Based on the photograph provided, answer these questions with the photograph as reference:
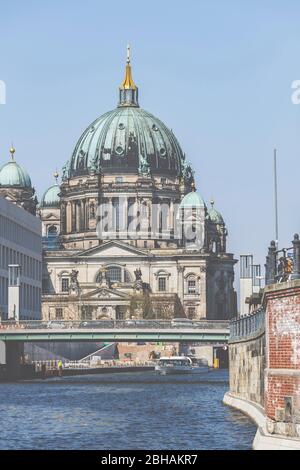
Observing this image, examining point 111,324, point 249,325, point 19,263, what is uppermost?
point 19,263

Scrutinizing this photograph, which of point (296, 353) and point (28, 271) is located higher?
point (28, 271)

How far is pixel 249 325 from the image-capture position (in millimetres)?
74375

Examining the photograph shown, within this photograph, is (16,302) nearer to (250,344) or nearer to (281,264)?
(250,344)

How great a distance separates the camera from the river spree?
2260 inches

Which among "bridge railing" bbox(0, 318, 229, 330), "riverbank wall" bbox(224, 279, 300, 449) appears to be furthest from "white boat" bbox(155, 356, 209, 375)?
"riverbank wall" bbox(224, 279, 300, 449)

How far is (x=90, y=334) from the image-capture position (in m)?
128

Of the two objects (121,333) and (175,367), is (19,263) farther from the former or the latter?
(121,333)

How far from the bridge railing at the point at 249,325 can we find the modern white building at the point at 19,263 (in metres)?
67.6

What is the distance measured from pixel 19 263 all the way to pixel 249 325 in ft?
350

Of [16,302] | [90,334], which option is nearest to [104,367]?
[16,302]

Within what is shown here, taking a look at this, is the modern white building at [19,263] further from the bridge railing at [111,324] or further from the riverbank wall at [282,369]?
the riverbank wall at [282,369]

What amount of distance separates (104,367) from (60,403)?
3669 inches

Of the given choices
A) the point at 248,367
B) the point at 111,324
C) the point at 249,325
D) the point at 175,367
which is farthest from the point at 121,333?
the point at 248,367

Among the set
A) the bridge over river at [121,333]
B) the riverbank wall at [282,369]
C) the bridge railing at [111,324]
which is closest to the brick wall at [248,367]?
the riverbank wall at [282,369]
